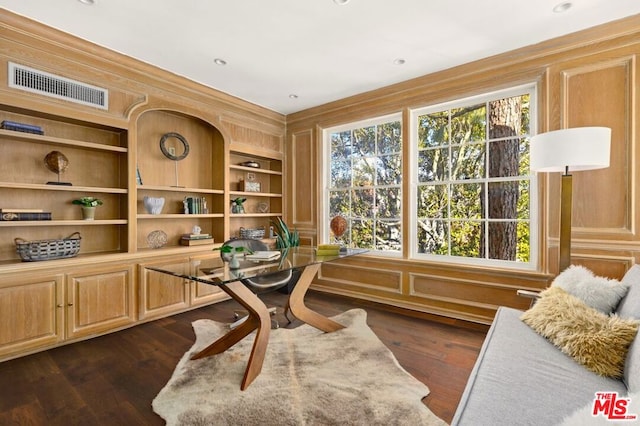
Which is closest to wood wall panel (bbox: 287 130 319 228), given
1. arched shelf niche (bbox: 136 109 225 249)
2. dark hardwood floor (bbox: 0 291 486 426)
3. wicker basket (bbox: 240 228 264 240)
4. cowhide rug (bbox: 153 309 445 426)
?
wicker basket (bbox: 240 228 264 240)

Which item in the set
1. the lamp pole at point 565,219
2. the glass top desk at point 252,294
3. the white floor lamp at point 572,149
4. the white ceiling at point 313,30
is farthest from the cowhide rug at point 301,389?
the white ceiling at point 313,30

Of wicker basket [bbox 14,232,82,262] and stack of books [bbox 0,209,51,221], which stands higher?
stack of books [bbox 0,209,51,221]

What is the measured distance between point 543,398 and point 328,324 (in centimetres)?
184

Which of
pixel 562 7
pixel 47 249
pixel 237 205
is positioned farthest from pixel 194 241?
pixel 562 7

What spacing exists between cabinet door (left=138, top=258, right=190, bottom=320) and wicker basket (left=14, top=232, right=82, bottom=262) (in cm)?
60

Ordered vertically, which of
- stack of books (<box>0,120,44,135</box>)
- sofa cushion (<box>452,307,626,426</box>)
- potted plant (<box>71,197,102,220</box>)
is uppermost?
stack of books (<box>0,120,44,135</box>)

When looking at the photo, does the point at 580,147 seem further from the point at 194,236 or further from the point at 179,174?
the point at 179,174

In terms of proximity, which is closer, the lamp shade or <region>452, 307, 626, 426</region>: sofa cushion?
<region>452, 307, 626, 426</region>: sofa cushion

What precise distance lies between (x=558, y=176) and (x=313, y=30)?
8.21 feet

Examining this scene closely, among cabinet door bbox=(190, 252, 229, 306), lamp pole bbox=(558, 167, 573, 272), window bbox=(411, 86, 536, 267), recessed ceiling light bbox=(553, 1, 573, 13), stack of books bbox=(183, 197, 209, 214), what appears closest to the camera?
recessed ceiling light bbox=(553, 1, 573, 13)

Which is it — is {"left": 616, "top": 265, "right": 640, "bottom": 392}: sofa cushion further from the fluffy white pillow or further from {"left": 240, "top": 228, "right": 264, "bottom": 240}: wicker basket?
{"left": 240, "top": 228, "right": 264, "bottom": 240}: wicker basket

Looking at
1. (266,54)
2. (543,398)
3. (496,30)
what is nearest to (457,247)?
(496,30)

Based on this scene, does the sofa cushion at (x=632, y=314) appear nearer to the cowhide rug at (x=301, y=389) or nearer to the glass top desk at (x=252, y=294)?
the cowhide rug at (x=301, y=389)

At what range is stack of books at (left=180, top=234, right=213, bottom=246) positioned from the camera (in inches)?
143
